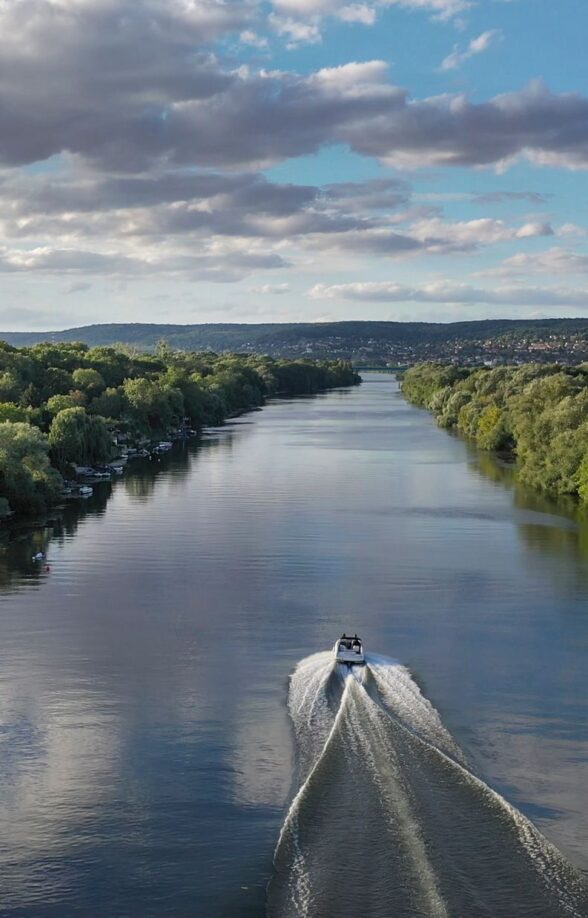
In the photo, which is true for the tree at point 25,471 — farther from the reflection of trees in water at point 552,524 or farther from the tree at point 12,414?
the reflection of trees in water at point 552,524

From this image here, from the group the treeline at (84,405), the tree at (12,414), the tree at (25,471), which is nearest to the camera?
the tree at (25,471)

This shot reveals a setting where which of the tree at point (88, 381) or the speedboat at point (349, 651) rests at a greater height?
the tree at point (88, 381)

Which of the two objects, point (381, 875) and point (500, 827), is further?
point (500, 827)

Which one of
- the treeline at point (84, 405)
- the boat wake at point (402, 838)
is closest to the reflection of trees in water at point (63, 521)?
the treeline at point (84, 405)

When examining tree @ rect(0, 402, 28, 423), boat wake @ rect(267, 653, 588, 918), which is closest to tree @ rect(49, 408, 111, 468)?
tree @ rect(0, 402, 28, 423)

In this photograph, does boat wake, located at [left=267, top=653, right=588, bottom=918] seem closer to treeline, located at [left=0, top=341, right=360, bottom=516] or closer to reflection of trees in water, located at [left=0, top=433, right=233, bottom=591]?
reflection of trees in water, located at [left=0, top=433, right=233, bottom=591]

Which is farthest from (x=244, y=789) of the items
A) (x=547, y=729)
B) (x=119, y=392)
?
(x=119, y=392)

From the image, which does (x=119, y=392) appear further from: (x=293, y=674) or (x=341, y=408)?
(x=293, y=674)
